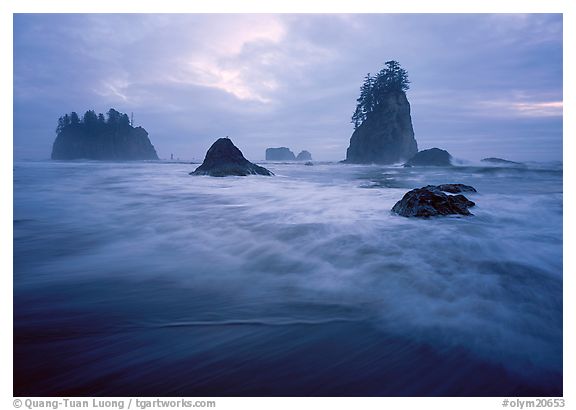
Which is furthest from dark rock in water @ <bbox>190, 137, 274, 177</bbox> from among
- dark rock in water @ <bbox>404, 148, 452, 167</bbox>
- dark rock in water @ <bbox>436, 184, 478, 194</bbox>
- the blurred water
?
dark rock in water @ <bbox>404, 148, 452, 167</bbox>

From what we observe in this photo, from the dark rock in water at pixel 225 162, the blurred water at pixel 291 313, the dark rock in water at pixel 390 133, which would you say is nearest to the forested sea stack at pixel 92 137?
the dark rock in water at pixel 390 133

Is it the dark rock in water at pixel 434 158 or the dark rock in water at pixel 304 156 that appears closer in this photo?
the dark rock in water at pixel 434 158

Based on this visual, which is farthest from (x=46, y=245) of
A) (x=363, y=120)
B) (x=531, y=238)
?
(x=363, y=120)

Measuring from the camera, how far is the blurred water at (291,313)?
6.07 feet

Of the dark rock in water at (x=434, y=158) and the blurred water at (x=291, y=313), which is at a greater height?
the dark rock in water at (x=434, y=158)

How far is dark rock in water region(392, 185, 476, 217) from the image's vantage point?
560cm

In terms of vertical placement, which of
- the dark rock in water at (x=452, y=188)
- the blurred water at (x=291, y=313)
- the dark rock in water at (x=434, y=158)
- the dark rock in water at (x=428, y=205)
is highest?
the dark rock in water at (x=434, y=158)

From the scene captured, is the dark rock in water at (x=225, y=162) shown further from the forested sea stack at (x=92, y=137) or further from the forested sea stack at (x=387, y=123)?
the forested sea stack at (x=92, y=137)

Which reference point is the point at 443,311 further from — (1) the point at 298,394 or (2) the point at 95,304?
(2) the point at 95,304

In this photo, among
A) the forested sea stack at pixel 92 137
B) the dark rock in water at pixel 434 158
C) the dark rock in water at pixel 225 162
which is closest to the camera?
the dark rock in water at pixel 225 162

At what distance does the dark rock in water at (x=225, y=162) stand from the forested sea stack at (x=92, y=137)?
82765 millimetres

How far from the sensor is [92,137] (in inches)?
3369

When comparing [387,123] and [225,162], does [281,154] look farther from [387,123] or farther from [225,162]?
[225,162]

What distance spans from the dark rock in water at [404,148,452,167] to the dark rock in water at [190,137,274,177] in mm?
29748
